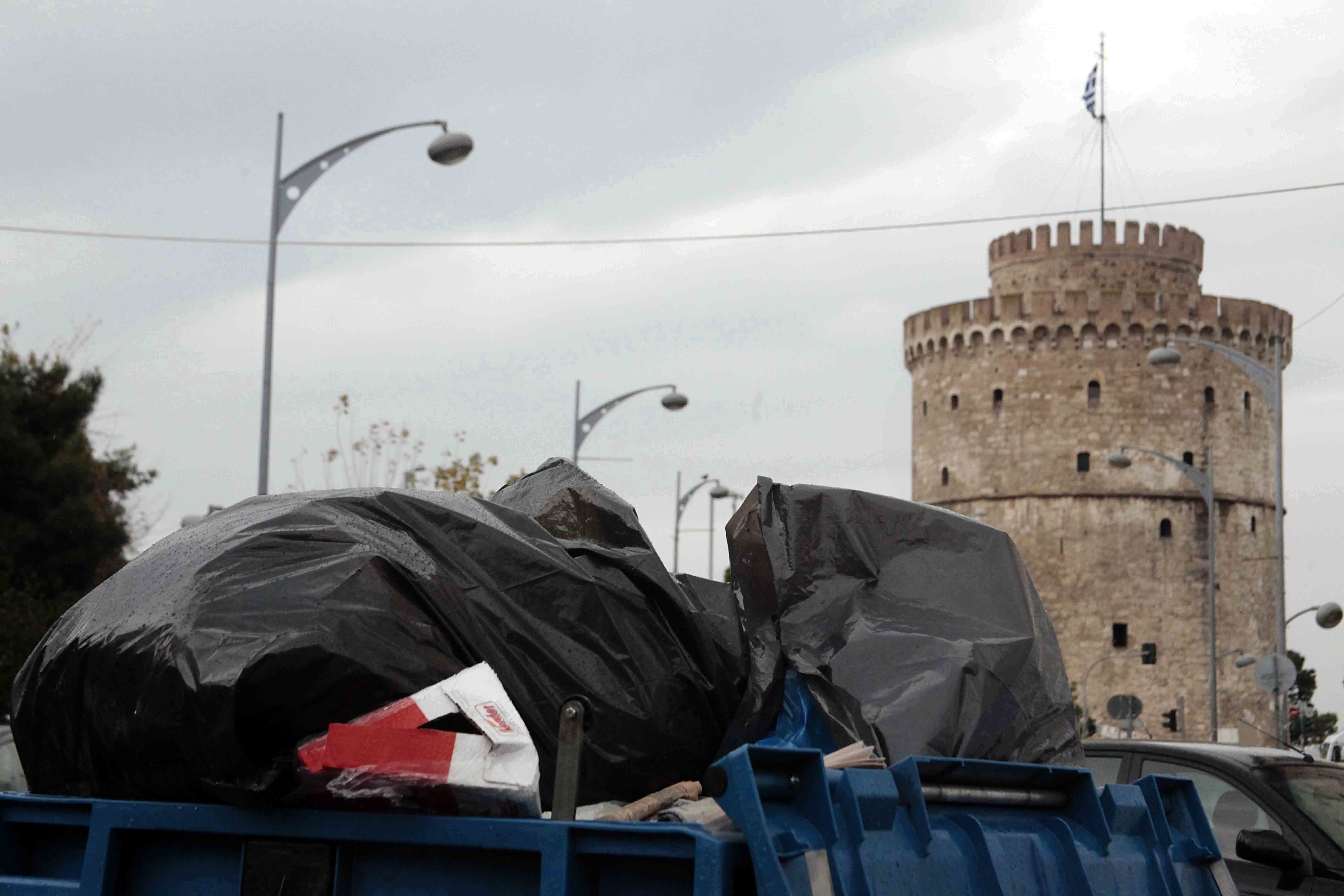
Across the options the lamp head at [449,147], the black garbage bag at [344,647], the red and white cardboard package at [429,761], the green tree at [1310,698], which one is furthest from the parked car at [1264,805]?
the green tree at [1310,698]

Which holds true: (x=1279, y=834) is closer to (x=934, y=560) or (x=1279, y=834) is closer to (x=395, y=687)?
(x=934, y=560)

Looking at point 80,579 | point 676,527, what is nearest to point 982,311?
point 676,527

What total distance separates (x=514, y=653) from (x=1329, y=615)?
27660 millimetres

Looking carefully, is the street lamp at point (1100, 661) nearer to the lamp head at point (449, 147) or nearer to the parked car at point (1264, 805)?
the lamp head at point (449, 147)

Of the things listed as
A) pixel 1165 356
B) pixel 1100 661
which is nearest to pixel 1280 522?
pixel 1165 356

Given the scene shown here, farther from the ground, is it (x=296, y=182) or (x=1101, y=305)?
(x=1101, y=305)

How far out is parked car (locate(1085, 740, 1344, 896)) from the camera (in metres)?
5.76

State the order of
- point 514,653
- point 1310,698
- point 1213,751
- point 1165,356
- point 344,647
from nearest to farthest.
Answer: point 344,647 → point 514,653 → point 1213,751 → point 1165,356 → point 1310,698

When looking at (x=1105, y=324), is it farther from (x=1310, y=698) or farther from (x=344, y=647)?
(x=344, y=647)

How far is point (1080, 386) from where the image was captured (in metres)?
58.3

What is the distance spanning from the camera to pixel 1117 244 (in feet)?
195

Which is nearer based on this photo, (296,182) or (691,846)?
(691,846)

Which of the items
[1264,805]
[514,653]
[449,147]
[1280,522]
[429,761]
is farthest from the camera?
[1280,522]

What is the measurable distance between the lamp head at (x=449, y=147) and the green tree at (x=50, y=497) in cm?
1438
